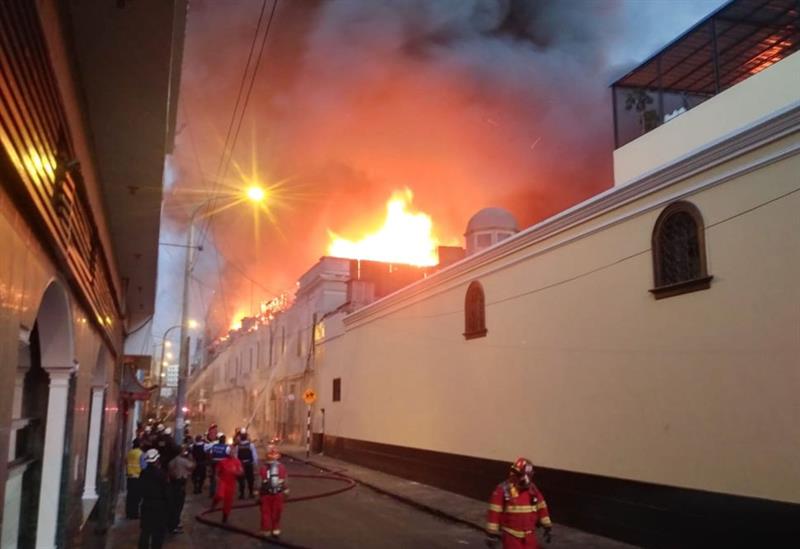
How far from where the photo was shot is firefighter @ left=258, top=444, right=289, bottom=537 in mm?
10516

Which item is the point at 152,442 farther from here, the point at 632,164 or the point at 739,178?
the point at 632,164

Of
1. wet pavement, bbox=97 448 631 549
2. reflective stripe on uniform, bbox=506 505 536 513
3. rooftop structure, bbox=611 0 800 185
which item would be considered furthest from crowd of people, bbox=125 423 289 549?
rooftop structure, bbox=611 0 800 185

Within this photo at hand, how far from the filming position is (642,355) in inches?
393

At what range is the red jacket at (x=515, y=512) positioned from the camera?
6.66m

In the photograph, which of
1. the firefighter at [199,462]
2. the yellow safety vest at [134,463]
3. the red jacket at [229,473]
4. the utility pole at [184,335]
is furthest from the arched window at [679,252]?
the utility pole at [184,335]

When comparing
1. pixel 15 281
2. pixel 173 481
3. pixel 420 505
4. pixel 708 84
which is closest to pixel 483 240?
pixel 708 84

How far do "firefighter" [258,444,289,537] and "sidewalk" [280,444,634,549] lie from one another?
11.4 ft

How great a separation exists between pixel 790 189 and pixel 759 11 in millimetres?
7296

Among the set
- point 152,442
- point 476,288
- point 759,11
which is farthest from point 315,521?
point 759,11

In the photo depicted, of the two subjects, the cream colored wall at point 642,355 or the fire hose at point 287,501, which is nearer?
the cream colored wall at point 642,355

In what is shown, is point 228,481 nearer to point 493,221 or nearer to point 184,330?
point 184,330

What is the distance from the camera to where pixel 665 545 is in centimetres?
905

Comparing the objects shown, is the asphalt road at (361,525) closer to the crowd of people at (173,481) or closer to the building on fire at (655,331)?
the crowd of people at (173,481)

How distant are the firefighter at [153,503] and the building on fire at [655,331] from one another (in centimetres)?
633
